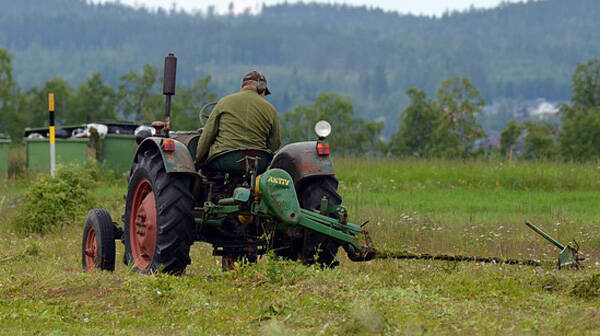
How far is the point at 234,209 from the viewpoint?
8.56m

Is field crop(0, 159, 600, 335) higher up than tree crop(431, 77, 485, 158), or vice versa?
field crop(0, 159, 600, 335)

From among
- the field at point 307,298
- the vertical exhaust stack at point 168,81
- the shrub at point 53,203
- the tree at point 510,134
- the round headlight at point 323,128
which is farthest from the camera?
the tree at point 510,134

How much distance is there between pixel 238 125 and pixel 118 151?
14.9 metres

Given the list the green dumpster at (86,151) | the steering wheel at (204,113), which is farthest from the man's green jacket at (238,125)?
the green dumpster at (86,151)

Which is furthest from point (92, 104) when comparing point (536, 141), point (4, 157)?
point (4, 157)

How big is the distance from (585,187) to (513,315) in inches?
556

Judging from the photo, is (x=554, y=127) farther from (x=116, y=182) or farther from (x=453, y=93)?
(x=116, y=182)

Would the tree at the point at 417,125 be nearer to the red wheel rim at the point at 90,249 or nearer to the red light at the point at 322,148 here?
the red wheel rim at the point at 90,249

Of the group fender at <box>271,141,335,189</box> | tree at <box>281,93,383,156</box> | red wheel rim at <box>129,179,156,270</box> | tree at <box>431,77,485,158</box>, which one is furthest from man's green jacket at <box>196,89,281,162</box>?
tree at <box>281,93,383,156</box>

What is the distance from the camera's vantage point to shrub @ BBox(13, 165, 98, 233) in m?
14.7

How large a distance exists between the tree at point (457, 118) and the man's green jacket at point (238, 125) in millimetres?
65677

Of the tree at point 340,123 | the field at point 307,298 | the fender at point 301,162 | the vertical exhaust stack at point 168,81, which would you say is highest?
the vertical exhaust stack at point 168,81

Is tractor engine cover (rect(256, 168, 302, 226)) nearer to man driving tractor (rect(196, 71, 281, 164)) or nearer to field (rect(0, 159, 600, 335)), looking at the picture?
field (rect(0, 159, 600, 335))

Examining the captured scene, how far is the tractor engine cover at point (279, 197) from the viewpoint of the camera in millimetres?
8195
